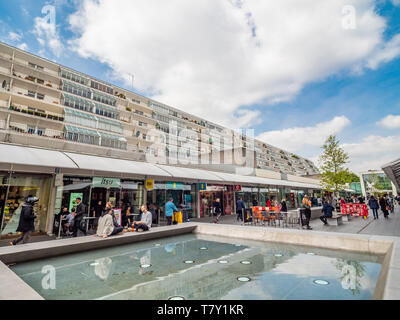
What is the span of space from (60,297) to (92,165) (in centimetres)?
678

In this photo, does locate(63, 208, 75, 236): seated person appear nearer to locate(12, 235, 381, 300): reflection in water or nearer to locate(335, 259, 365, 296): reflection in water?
locate(12, 235, 381, 300): reflection in water

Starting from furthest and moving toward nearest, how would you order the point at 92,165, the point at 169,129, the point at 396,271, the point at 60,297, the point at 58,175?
the point at 169,129 → the point at 58,175 → the point at 92,165 → the point at 60,297 → the point at 396,271

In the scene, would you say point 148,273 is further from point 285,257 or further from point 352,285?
point 352,285

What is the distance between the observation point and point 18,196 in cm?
973

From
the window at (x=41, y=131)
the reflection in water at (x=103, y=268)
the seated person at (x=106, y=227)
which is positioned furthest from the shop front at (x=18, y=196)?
the window at (x=41, y=131)

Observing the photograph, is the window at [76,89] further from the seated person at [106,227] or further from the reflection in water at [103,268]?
the reflection in water at [103,268]

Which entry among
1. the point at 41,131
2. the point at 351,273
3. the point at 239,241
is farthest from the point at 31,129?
the point at 351,273

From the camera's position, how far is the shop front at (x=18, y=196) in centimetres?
920

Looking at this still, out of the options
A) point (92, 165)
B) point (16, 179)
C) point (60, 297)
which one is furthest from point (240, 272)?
point (16, 179)

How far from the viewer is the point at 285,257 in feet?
16.5

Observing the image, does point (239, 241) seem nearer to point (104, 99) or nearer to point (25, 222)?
point (25, 222)

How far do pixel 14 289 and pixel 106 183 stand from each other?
8.98m

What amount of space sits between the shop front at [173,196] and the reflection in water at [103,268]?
282 inches

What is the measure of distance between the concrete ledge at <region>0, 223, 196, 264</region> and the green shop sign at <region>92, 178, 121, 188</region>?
5073 millimetres
